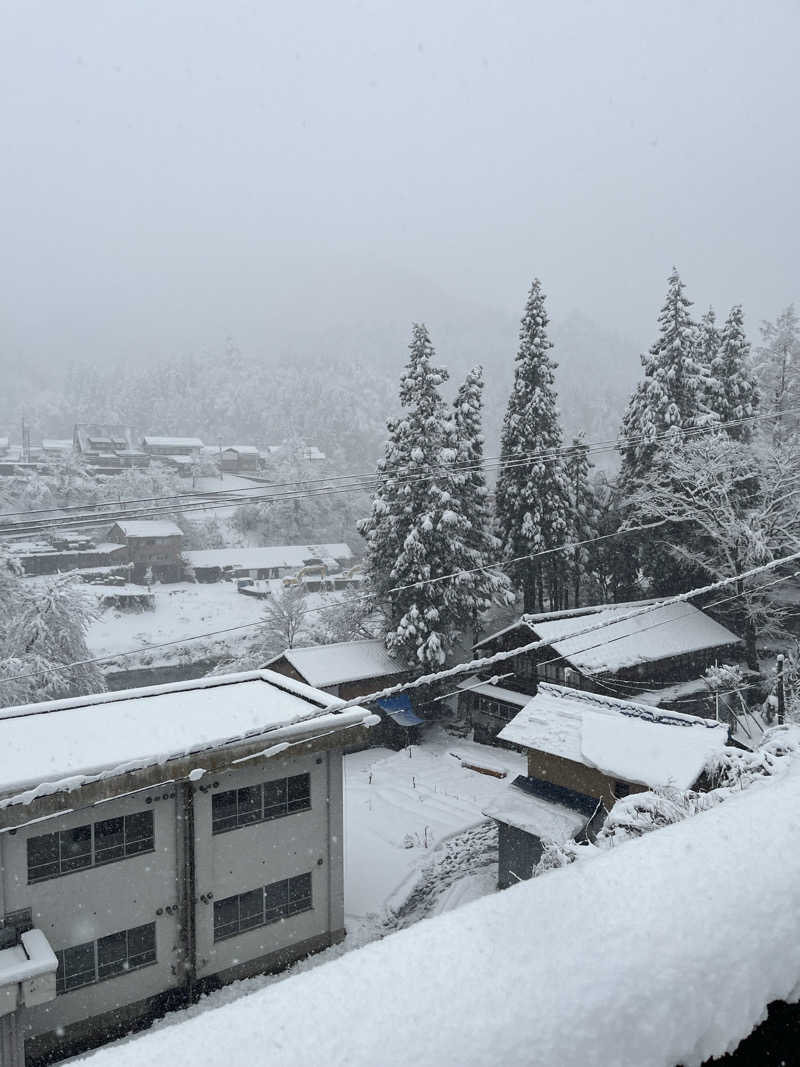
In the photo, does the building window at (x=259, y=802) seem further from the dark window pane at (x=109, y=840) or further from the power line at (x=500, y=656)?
the power line at (x=500, y=656)

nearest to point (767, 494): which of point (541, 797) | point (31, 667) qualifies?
point (541, 797)

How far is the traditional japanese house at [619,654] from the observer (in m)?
27.2

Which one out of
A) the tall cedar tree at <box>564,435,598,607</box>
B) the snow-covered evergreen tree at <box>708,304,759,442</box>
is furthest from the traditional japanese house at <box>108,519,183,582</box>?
the snow-covered evergreen tree at <box>708,304,759,442</box>

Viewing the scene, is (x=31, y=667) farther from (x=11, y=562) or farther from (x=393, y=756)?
(x=393, y=756)

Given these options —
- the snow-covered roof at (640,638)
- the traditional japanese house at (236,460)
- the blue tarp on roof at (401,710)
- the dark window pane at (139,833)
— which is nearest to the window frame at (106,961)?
the dark window pane at (139,833)

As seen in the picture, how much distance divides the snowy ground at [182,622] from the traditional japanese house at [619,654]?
19427mm

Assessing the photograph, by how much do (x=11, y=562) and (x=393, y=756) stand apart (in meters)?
18.6

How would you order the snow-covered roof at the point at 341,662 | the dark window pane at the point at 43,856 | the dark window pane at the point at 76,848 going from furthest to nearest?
the snow-covered roof at the point at 341,662 → the dark window pane at the point at 76,848 → the dark window pane at the point at 43,856

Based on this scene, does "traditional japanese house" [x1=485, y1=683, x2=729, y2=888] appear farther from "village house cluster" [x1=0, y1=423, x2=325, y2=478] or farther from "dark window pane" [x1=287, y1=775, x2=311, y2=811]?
"village house cluster" [x1=0, y1=423, x2=325, y2=478]

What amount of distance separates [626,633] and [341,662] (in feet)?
39.2

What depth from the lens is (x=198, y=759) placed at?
12.6 m

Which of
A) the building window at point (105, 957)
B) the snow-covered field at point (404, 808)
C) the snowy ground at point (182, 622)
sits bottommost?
the snowy ground at point (182, 622)

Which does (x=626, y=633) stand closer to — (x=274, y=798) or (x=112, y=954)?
(x=274, y=798)

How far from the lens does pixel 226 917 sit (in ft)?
45.7
